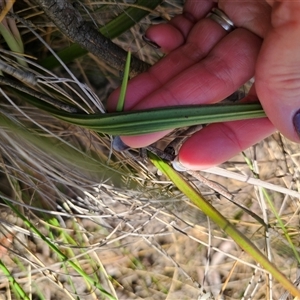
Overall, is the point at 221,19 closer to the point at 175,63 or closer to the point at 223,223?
the point at 175,63

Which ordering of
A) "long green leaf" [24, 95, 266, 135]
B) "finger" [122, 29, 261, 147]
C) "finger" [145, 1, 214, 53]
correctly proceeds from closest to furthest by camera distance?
"long green leaf" [24, 95, 266, 135] < "finger" [122, 29, 261, 147] < "finger" [145, 1, 214, 53]

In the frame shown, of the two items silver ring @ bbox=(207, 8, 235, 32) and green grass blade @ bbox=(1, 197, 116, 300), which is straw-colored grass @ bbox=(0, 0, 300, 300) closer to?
green grass blade @ bbox=(1, 197, 116, 300)

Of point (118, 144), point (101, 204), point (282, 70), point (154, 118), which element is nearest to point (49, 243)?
point (101, 204)

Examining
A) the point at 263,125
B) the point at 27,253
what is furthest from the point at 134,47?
the point at 27,253

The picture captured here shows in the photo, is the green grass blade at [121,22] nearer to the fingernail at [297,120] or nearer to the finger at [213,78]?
the finger at [213,78]

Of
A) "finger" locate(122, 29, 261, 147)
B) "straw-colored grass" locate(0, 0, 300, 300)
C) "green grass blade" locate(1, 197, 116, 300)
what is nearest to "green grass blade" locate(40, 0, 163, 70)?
"straw-colored grass" locate(0, 0, 300, 300)

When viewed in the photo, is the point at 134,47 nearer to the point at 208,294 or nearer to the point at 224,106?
the point at 224,106
